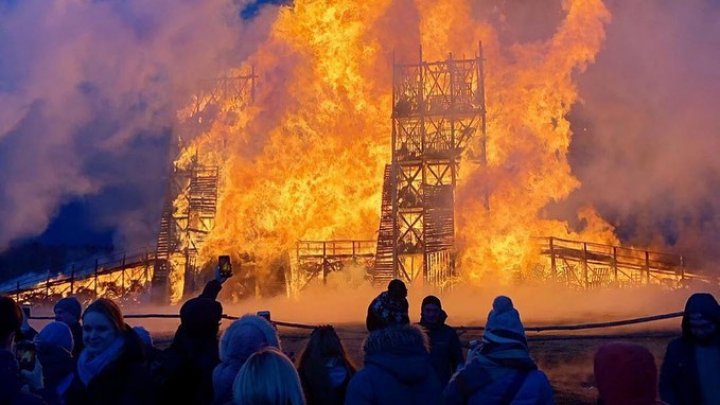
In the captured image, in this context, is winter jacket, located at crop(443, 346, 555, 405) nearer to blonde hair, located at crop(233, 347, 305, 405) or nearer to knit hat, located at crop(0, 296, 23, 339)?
blonde hair, located at crop(233, 347, 305, 405)

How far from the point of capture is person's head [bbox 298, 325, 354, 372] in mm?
4176

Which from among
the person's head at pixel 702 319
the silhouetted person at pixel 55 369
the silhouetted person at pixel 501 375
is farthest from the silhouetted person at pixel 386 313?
the person's head at pixel 702 319

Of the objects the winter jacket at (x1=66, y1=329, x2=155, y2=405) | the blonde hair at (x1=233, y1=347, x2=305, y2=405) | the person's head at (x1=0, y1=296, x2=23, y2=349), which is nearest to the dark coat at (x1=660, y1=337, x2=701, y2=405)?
the blonde hair at (x1=233, y1=347, x2=305, y2=405)

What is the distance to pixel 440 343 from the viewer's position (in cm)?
630

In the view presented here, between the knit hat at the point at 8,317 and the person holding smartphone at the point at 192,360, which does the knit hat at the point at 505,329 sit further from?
the knit hat at the point at 8,317

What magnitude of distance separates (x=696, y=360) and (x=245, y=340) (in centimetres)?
343

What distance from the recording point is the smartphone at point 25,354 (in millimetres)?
4125

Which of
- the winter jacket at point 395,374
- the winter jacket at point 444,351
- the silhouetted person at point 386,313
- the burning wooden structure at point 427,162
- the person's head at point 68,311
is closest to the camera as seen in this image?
the winter jacket at point 395,374

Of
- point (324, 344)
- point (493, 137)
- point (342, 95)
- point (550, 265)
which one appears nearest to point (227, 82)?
point (342, 95)

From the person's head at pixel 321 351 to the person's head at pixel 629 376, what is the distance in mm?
1806

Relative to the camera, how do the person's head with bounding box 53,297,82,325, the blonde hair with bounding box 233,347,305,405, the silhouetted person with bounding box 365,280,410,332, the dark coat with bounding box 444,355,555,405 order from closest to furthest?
the blonde hair with bounding box 233,347,305,405 < the dark coat with bounding box 444,355,555,405 < the silhouetted person with bounding box 365,280,410,332 < the person's head with bounding box 53,297,82,325

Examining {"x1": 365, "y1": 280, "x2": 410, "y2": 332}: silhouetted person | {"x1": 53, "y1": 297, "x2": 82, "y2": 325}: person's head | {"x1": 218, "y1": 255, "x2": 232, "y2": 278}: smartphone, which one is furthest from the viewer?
{"x1": 218, "y1": 255, "x2": 232, "y2": 278}: smartphone

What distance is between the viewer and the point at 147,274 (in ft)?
105

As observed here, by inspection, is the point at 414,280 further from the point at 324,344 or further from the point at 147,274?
the point at 324,344
